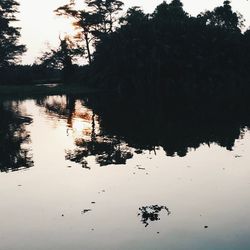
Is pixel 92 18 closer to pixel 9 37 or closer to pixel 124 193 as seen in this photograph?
pixel 9 37

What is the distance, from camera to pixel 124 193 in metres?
13.8

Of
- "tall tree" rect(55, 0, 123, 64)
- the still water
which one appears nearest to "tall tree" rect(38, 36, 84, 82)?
"tall tree" rect(55, 0, 123, 64)

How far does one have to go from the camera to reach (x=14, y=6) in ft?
285

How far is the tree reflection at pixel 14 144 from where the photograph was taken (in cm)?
1831

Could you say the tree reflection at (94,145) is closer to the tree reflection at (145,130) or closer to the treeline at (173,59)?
the tree reflection at (145,130)

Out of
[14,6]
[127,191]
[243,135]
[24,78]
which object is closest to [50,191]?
[127,191]

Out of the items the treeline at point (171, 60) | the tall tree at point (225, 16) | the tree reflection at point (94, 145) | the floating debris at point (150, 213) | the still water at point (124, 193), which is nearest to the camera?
the still water at point (124, 193)

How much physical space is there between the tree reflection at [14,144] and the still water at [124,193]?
59 millimetres

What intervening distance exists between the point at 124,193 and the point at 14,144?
443 inches

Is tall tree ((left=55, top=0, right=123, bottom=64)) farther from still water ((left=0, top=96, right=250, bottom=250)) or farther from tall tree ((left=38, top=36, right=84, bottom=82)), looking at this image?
still water ((left=0, top=96, right=250, bottom=250))

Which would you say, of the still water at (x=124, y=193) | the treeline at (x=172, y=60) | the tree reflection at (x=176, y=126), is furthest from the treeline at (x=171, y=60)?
the still water at (x=124, y=193)

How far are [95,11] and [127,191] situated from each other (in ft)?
247

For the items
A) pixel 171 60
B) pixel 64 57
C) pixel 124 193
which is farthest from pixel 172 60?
pixel 124 193

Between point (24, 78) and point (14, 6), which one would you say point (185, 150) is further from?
point (14, 6)
